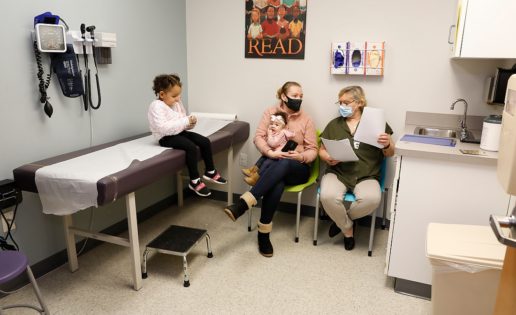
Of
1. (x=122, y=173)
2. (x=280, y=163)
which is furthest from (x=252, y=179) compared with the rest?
(x=122, y=173)

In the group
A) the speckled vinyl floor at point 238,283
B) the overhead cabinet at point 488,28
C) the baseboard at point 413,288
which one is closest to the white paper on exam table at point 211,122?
the speckled vinyl floor at point 238,283

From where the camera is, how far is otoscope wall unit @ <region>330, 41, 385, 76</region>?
8.93 ft

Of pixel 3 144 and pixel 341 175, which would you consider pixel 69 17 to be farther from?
pixel 341 175

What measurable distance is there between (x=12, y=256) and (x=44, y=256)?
0.73 meters

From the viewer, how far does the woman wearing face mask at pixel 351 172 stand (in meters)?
2.52

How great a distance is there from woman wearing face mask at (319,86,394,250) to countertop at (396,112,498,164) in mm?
299

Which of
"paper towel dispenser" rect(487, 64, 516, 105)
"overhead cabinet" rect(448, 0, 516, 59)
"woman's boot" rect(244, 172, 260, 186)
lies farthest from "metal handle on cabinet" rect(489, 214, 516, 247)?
"woman's boot" rect(244, 172, 260, 186)

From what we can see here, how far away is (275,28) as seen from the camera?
3021 millimetres

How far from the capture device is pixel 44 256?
2299 mm

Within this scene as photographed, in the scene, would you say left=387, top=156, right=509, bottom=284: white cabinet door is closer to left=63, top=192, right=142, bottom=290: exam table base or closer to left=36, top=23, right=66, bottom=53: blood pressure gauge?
left=63, top=192, right=142, bottom=290: exam table base

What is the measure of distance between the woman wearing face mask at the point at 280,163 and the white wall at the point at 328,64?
9.3 inches

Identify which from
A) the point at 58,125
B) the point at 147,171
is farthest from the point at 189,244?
the point at 58,125

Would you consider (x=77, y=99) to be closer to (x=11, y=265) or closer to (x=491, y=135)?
(x=11, y=265)

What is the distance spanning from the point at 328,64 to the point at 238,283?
173cm
